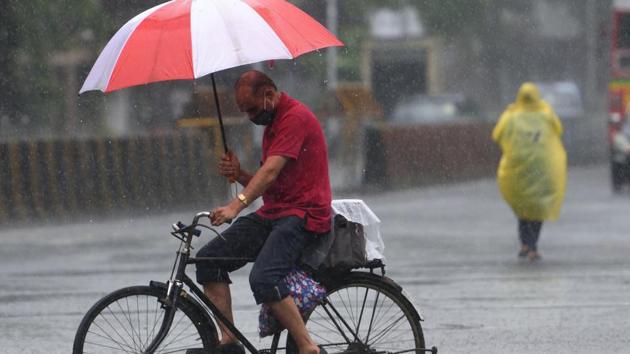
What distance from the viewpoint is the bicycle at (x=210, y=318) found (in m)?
6.60

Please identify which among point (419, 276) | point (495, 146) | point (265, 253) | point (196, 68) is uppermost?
point (196, 68)

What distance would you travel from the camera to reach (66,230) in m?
17.3

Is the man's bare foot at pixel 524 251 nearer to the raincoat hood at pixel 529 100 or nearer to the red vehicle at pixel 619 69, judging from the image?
the raincoat hood at pixel 529 100

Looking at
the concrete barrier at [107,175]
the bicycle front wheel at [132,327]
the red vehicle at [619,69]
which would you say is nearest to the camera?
the bicycle front wheel at [132,327]

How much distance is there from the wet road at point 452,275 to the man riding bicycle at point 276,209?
6.65ft

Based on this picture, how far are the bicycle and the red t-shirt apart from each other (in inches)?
11.7

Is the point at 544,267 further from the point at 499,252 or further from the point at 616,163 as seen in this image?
the point at 616,163

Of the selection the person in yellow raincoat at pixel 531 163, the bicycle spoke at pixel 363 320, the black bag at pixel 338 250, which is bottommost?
the person in yellow raincoat at pixel 531 163

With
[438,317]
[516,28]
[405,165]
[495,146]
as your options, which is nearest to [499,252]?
[438,317]

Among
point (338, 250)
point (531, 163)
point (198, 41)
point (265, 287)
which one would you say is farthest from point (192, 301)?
point (531, 163)

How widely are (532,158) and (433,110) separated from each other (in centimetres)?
1730

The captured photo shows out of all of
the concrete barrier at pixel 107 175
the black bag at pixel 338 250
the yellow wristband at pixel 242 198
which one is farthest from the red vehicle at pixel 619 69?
the yellow wristband at pixel 242 198

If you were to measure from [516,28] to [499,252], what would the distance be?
20.3 metres

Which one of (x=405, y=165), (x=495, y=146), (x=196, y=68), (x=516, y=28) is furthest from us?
(x=516, y=28)
